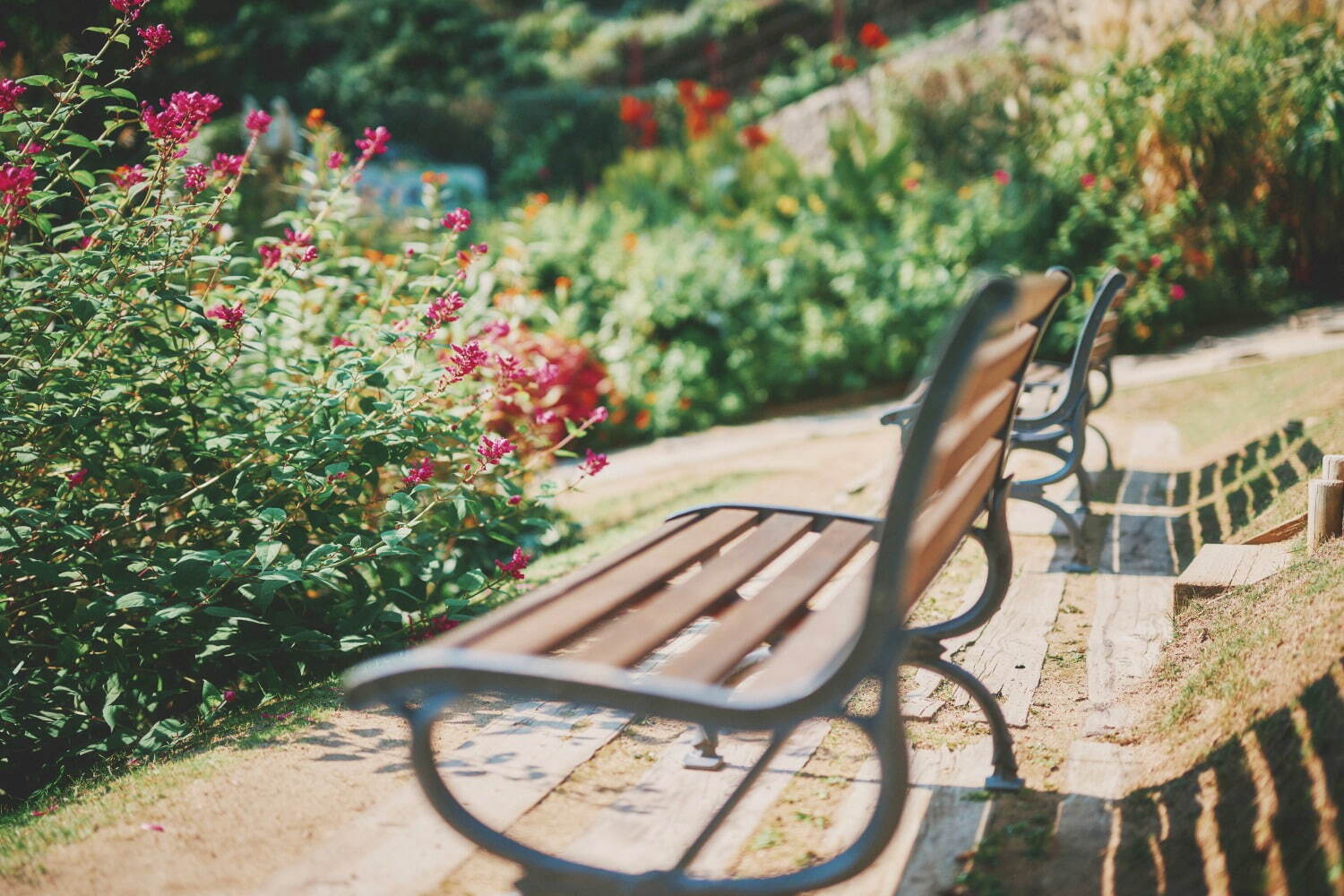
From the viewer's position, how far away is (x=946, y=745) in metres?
2.46

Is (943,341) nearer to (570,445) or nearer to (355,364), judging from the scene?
(355,364)

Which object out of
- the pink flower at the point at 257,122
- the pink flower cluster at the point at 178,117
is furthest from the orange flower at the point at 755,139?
the pink flower cluster at the point at 178,117

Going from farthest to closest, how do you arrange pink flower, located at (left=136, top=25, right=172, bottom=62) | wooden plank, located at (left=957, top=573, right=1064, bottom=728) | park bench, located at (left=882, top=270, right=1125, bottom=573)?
park bench, located at (left=882, top=270, right=1125, bottom=573) → pink flower, located at (left=136, top=25, right=172, bottom=62) → wooden plank, located at (left=957, top=573, right=1064, bottom=728)

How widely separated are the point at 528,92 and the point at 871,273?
35.8 feet

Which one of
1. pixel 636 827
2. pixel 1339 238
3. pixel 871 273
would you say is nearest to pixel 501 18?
pixel 871 273

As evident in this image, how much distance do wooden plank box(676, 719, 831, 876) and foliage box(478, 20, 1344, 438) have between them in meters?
4.68

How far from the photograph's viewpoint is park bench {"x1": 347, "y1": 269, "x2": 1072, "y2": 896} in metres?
1.48

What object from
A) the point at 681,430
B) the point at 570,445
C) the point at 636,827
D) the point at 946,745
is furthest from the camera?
the point at 681,430

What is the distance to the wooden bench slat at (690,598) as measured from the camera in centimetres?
162

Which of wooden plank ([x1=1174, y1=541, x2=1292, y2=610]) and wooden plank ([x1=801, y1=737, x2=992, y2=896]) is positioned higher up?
wooden plank ([x1=1174, y1=541, x2=1292, y2=610])

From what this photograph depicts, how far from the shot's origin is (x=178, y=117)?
2799mm

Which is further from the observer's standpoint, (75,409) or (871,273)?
(871,273)

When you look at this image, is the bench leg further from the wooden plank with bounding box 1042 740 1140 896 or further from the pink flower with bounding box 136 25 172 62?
the pink flower with bounding box 136 25 172 62

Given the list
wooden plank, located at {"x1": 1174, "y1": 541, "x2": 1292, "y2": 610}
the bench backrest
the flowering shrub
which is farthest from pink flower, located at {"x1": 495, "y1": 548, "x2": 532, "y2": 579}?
wooden plank, located at {"x1": 1174, "y1": 541, "x2": 1292, "y2": 610}
